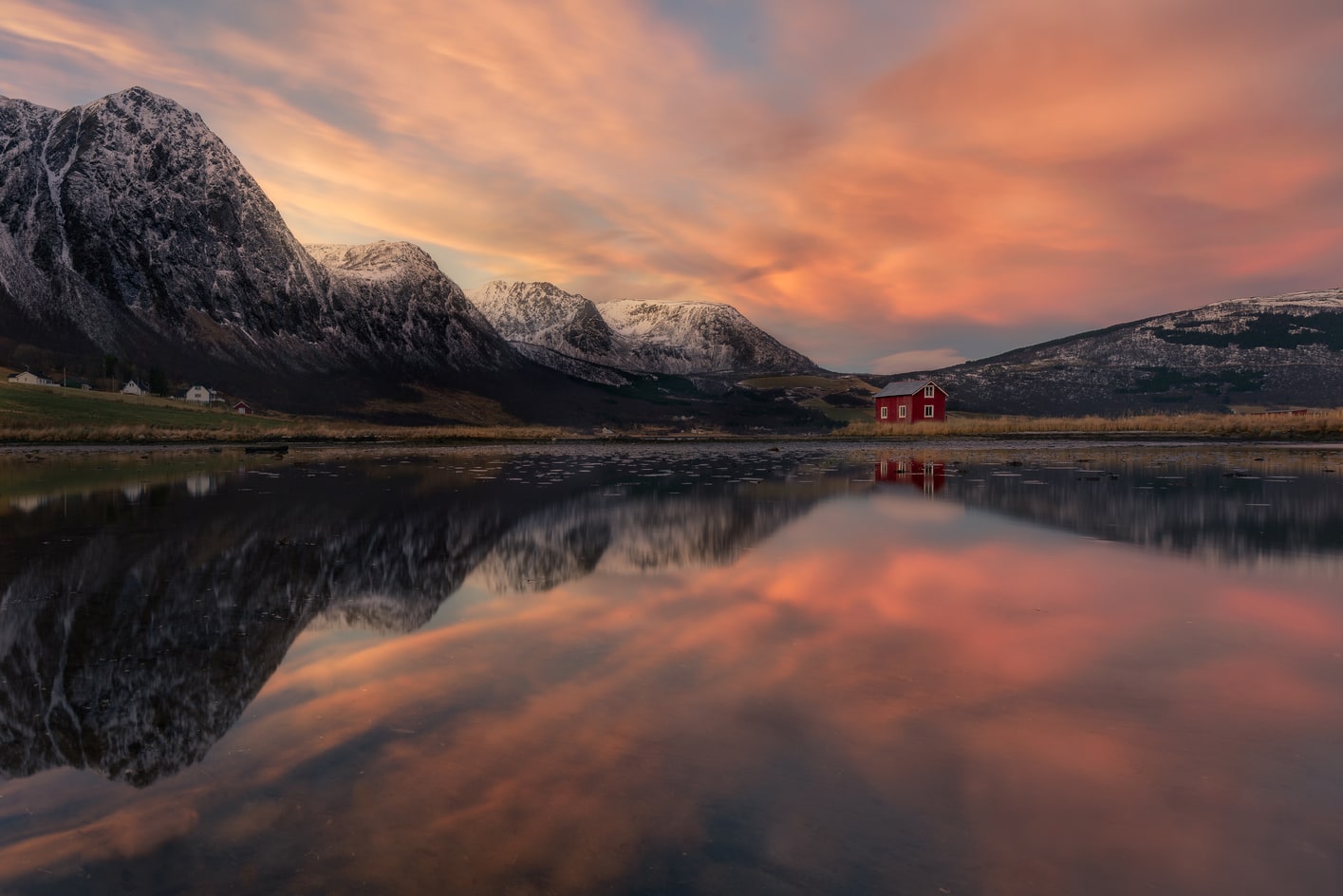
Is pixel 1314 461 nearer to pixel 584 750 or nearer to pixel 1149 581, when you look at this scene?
pixel 1149 581

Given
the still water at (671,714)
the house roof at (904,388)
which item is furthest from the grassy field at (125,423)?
the still water at (671,714)

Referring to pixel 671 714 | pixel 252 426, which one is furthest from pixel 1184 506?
pixel 252 426

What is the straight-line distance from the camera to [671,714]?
736 centimetres

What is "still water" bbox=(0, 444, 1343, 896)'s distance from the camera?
4.94 meters

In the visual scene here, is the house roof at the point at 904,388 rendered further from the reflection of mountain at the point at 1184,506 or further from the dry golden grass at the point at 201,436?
the reflection of mountain at the point at 1184,506

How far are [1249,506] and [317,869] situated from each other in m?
25.5

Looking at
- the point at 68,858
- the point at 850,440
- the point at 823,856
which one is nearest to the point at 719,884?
the point at 823,856

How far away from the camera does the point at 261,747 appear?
21.9 feet

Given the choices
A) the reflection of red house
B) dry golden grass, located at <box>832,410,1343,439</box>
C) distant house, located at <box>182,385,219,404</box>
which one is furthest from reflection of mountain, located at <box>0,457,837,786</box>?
distant house, located at <box>182,385,219,404</box>

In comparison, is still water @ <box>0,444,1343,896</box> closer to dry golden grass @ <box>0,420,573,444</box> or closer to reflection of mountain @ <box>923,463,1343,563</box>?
reflection of mountain @ <box>923,463,1343,563</box>

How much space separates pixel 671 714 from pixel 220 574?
9.98 meters

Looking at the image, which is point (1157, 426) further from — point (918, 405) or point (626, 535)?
point (626, 535)

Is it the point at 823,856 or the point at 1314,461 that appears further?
the point at 1314,461

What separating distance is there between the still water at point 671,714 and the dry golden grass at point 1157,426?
2426 inches
